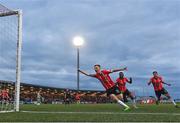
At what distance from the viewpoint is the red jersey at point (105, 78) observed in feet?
56.1

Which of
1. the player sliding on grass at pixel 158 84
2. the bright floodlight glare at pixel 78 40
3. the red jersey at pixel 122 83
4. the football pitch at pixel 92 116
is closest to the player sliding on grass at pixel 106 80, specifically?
the football pitch at pixel 92 116

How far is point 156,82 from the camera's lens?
23594mm

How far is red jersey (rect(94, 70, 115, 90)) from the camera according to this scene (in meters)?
17.1

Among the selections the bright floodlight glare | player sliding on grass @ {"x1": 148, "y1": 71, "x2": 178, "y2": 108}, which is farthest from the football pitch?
the bright floodlight glare

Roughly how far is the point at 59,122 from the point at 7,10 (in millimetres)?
10548

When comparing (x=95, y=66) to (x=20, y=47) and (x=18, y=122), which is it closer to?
(x=20, y=47)

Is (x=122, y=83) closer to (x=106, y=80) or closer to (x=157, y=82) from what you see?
(x=157, y=82)

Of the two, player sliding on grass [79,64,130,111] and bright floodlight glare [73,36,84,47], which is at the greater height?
bright floodlight glare [73,36,84,47]

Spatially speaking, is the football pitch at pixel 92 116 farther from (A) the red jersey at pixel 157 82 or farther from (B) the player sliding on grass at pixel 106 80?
(A) the red jersey at pixel 157 82

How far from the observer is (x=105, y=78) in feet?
56.7

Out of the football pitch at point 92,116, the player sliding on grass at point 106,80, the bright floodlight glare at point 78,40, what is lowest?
the football pitch at point 92,116

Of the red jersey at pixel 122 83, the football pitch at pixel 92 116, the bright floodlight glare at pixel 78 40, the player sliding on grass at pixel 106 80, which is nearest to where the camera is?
the football pitch at pixel 92 116

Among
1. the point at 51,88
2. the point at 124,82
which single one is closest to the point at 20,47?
the point at 124,82

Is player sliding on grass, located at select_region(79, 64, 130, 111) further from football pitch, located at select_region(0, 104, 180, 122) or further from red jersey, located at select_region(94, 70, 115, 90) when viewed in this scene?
football pitch, located at select_region(0, 104, 180, 122)
